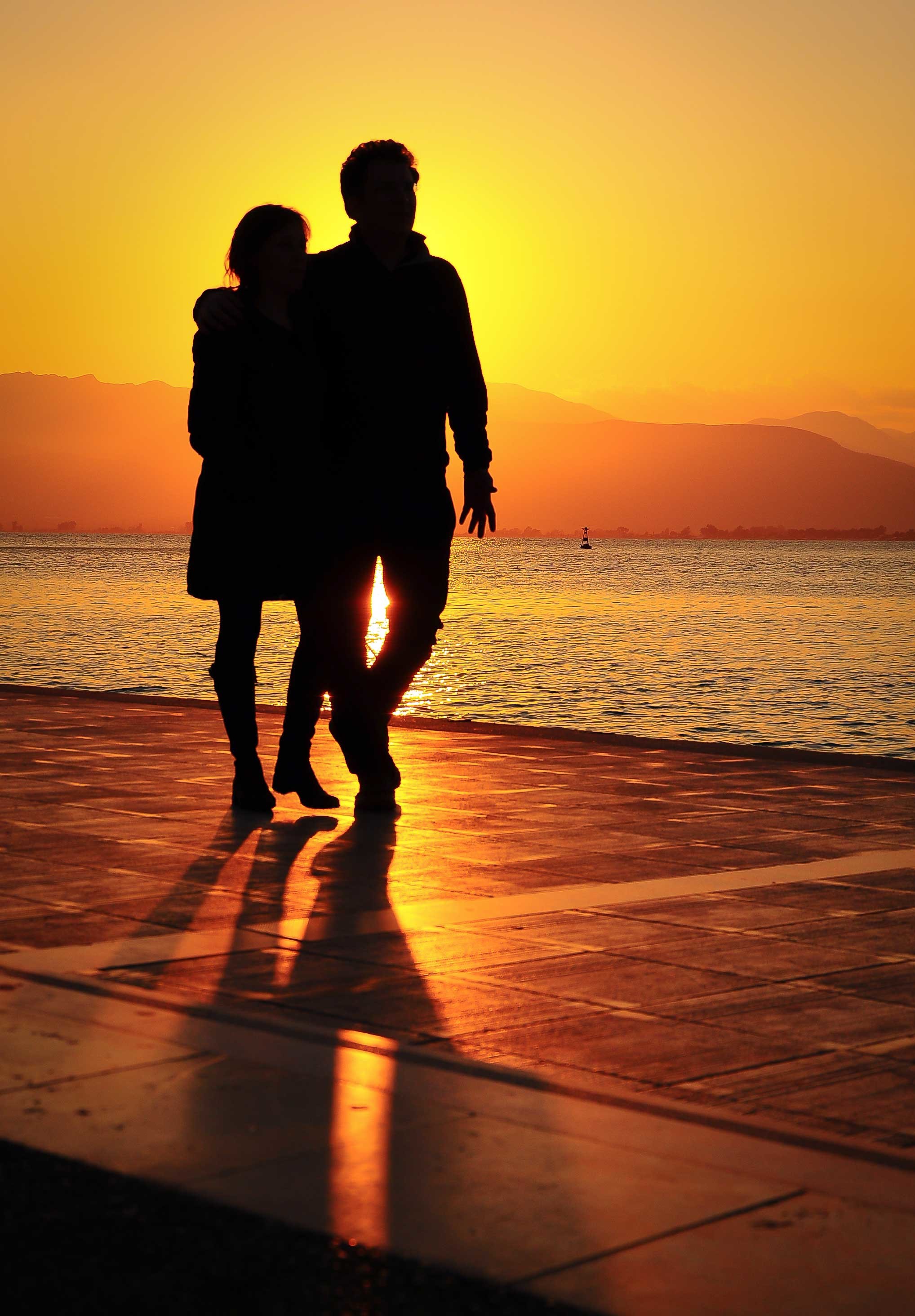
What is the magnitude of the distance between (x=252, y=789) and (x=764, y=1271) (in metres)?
4.21

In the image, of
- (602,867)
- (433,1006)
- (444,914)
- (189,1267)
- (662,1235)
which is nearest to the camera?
(189,1267)

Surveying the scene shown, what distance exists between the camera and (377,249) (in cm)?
621

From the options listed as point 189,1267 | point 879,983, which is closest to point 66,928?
point 879,983

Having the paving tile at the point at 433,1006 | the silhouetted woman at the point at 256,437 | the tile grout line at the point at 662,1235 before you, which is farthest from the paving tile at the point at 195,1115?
the silhouetted woman at the point at 256,437

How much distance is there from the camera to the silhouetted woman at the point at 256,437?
602cm

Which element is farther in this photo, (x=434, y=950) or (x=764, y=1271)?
(x=434, y=950)

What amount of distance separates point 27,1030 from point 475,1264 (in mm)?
1322

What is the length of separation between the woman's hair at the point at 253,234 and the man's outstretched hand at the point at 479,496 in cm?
104

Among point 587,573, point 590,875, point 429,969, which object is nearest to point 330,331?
point 590,875

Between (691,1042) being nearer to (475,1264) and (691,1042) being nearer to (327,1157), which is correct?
(327,1157)

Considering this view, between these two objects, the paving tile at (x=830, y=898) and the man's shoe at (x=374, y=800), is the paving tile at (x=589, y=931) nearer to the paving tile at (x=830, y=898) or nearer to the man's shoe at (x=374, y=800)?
the paving tile at (x=830, y=898)

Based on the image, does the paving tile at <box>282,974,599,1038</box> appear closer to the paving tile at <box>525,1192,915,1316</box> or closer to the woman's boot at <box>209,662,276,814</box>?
the paving tile at <box>525,1192,915,1316</box>

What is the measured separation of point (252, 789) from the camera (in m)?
6.23

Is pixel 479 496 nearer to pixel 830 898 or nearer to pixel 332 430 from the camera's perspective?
pixel 332 430
